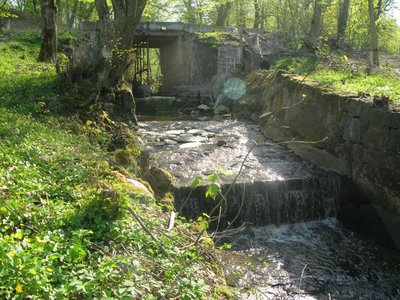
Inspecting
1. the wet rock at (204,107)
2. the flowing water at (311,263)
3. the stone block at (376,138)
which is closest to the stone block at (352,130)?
the stone block at (376,138)

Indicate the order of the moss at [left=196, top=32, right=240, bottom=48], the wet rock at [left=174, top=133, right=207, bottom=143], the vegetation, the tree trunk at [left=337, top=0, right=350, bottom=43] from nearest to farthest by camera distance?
the vegetation < the wet rock at [left=174, top=133, right=207, bottom=143] < the moss at [left=196, top=32, right=240, bottom=48] < the tree trunk at [left=337, top=0, right=350, bottom=43]

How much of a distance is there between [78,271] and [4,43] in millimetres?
17715

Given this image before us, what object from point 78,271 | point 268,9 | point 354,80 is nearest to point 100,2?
point 354,80

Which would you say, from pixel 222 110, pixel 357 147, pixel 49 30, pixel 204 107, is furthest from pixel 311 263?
pixel 49 30

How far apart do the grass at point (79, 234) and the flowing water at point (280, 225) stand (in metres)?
1.03

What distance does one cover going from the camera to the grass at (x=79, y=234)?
2937 mm

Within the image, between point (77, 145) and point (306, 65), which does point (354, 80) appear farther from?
point (77, 145)

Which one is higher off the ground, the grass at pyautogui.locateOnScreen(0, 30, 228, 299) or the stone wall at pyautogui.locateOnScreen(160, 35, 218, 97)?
the stone wall at pyautogui.locateOnScreen(160, 35, 218, 97)

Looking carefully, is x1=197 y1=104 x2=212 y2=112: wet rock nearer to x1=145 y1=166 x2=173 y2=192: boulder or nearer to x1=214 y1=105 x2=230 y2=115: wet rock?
x1=214 y1=105 x2=230 y2=115: wet rock

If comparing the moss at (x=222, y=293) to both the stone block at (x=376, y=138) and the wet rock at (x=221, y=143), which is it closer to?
the stone block at (x=376, y=138)

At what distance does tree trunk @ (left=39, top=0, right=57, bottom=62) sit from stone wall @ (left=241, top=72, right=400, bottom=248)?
28.5 feet

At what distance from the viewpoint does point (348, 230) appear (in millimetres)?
8258

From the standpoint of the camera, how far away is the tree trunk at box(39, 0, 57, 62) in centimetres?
1367

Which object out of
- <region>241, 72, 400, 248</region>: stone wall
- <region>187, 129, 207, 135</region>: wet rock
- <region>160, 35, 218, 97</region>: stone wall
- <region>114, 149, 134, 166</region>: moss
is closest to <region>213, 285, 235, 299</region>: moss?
<region>241, 72, 400, 248</region>: stone wall
